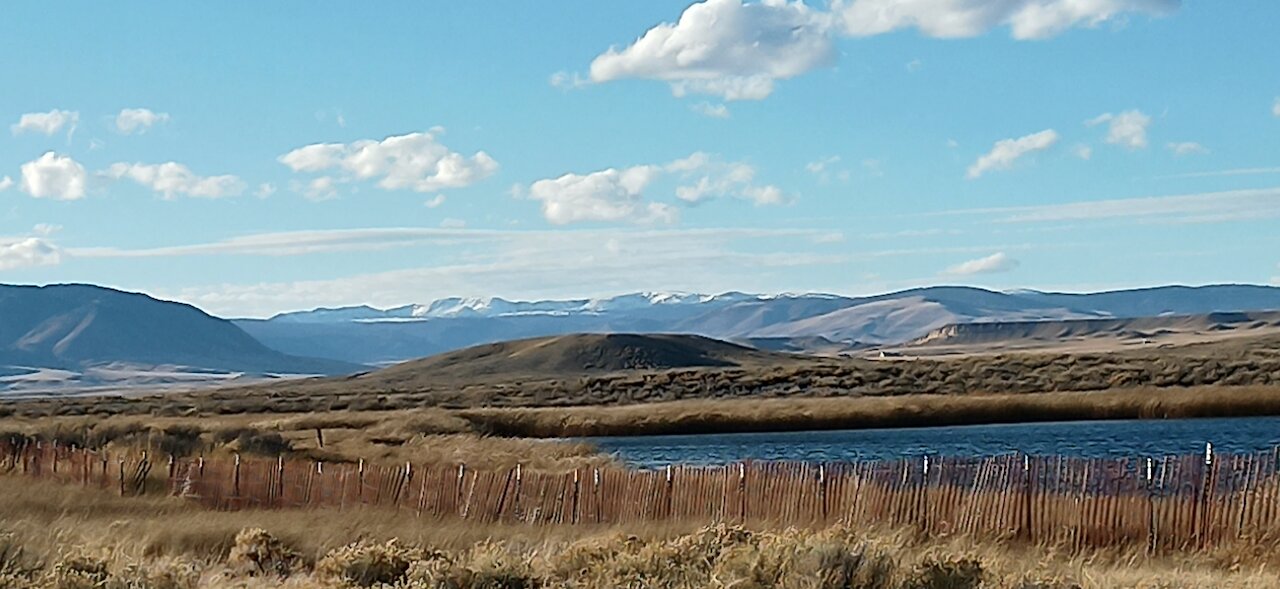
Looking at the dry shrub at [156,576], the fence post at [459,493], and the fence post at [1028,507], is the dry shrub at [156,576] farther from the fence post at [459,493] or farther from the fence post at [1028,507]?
the fence post at [1028,507]

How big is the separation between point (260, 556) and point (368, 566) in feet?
7.86

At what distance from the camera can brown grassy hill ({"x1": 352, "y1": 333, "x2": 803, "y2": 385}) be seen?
386 ft

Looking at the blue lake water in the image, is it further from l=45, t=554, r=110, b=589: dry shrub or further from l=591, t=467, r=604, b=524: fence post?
l=45, t=554, r=110, b=589: dry shrub

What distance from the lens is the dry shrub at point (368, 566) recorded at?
43.5 feet

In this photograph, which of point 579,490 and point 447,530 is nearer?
point 447,530

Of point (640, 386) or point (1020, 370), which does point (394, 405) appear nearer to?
point (640, 386)

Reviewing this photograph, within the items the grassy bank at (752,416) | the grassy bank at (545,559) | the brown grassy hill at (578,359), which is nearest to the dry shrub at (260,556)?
the grassy bank at (545,559)

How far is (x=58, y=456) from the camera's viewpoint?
90.9 feet

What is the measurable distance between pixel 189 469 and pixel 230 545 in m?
7.66

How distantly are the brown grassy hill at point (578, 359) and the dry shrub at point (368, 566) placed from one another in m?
97.2

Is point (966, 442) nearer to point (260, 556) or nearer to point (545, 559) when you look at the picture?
point (260, 556)

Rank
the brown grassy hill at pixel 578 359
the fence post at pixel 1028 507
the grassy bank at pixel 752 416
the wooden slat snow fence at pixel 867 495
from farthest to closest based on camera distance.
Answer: the brown grassy hill at pixel 578 359
the grassy bank at pixel 752 416
the fence post at pixel 1028 507
the wooden slat snow fence at pixel 867 495

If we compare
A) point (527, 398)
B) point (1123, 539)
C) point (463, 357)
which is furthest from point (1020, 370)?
point (463, 357)

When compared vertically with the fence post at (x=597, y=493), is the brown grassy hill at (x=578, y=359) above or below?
above
